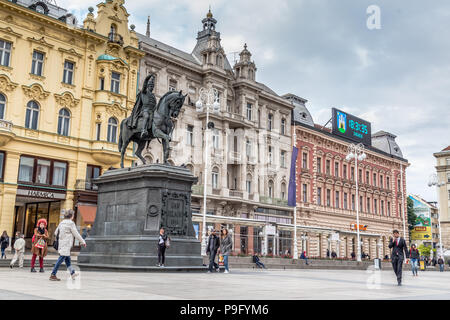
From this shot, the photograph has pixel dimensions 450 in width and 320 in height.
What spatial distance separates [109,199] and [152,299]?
1004 cm

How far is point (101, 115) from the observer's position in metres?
37.2

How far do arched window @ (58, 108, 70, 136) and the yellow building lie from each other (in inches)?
2.8

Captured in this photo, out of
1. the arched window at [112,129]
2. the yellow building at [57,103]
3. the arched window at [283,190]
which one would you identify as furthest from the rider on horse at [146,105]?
the arched window at [283,190]

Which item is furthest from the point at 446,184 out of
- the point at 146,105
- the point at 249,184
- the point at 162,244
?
the point at 162,244

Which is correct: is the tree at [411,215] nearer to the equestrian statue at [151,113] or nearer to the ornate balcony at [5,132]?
the ornate balcony at [5,132]

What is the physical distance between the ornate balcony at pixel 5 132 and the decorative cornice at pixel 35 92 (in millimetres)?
2967

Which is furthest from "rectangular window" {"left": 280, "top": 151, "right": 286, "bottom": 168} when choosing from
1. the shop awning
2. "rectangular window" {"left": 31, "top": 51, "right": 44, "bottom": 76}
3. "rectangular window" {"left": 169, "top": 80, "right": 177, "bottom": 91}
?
"rectangular window" {"left": 31, "top": 51, "right": 44, "bottom": 76}

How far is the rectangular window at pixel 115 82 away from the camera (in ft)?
126

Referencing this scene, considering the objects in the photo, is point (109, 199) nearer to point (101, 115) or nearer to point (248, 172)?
point (101, 115)

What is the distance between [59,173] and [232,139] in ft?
58.1

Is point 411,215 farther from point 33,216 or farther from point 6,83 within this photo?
point 6,83

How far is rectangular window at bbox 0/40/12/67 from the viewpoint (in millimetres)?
32781
